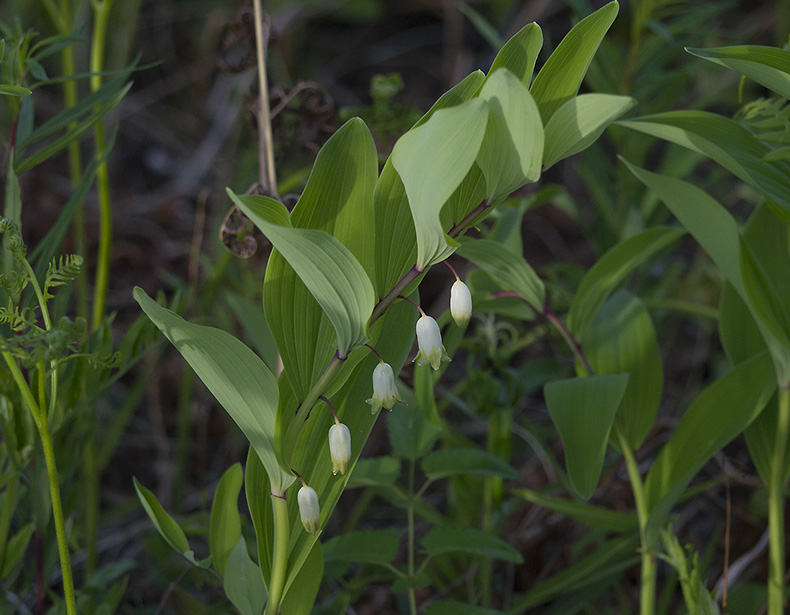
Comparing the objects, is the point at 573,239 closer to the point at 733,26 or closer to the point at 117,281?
the point at 733,26

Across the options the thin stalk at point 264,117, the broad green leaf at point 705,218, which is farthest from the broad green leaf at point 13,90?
the broad green leaf at point 705,218

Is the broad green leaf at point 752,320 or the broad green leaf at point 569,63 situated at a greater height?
the broad green leaf at point 569,63

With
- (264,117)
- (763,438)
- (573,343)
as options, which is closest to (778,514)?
(763,438)

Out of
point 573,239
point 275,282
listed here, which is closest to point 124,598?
point 275,282

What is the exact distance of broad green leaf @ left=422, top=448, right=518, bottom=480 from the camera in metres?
0.87

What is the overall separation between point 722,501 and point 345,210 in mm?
1068

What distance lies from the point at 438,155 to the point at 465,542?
0.51 meters

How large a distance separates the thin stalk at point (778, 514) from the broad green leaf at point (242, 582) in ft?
2.02

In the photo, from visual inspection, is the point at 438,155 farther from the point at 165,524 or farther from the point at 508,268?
the point at 165,524

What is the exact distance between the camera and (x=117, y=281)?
6.59ft

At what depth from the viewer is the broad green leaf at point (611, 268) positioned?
0.83m

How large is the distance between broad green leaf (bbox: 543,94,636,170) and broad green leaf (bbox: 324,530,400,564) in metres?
0.49

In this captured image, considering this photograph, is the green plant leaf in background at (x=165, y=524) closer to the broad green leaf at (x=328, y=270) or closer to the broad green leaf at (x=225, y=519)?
the broad green leaf at (x=225, y=519)

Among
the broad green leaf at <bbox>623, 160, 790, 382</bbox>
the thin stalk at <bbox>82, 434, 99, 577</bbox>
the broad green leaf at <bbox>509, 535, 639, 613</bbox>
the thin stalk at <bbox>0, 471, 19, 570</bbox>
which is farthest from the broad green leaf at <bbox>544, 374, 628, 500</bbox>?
the thin stalk at <bbox>82, 434, 99, 577</bbox>
